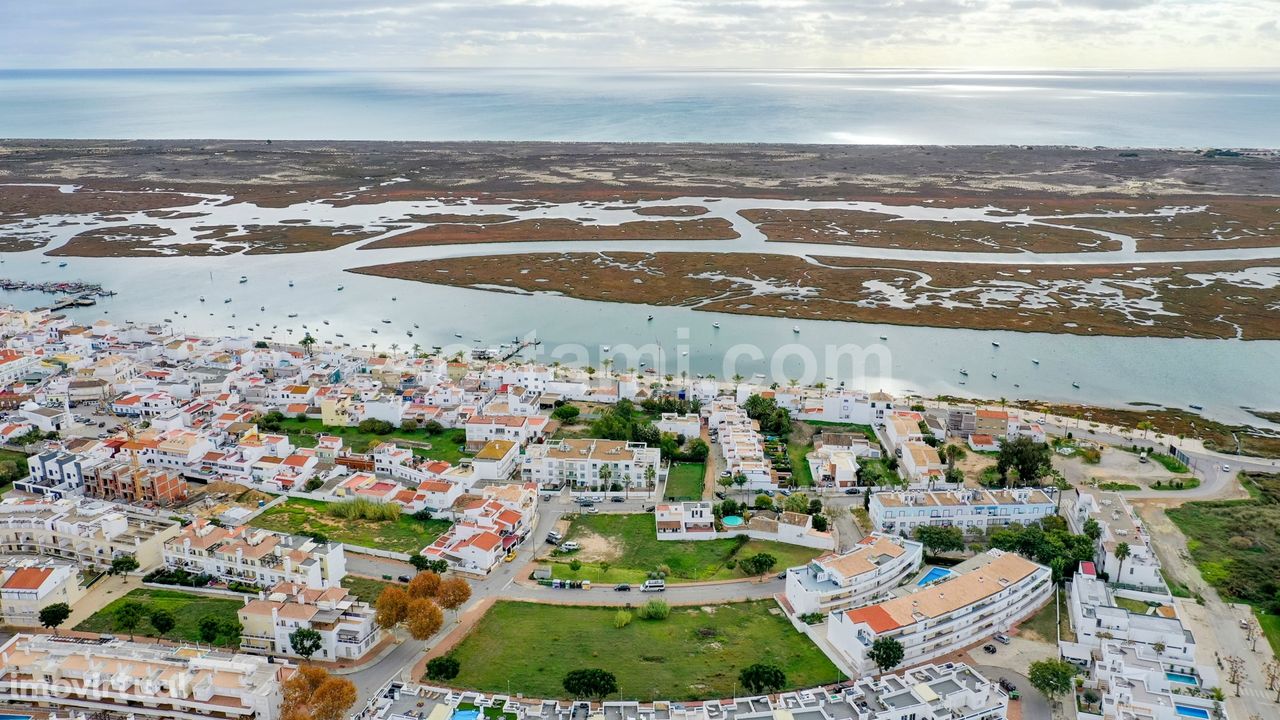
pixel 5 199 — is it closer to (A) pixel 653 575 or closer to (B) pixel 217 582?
(B) pixel 217 582

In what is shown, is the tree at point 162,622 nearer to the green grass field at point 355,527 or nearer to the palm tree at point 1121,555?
the green grass field at point 355,527

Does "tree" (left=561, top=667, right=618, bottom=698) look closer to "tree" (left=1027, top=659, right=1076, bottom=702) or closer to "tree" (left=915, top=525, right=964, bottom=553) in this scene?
"tree" (left=1027, top=659, right=1076, bottom=702)

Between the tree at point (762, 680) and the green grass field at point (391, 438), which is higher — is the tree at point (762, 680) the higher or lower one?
the lower one

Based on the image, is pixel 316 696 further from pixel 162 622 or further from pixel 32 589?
pixel 32 589

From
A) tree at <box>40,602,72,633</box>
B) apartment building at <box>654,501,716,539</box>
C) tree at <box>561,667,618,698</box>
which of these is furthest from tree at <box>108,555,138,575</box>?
apartment building at <box>654,501,716,539</box>

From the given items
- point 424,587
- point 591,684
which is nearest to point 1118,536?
point 591,684

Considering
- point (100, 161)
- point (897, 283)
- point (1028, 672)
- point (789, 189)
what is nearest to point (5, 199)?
point (100, 161)

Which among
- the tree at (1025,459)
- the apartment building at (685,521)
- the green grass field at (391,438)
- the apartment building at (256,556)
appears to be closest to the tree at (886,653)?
the apartment building at (685,521)
